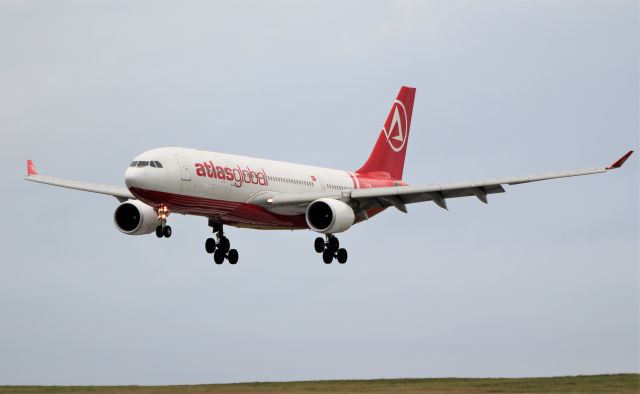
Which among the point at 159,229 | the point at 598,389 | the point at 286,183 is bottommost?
the point at 598,389

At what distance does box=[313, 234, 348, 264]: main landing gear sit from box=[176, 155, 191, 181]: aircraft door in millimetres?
9118

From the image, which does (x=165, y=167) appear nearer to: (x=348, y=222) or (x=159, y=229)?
(x=159, y=229)

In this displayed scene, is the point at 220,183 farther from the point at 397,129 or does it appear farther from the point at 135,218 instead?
the point at 397,129

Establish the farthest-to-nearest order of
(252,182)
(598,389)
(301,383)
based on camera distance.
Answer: (252,182)
(301,383)
(598,389)

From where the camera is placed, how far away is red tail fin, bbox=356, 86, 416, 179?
7519cm

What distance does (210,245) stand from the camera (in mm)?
67500

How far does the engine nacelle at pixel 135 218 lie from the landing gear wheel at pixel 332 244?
313 inches

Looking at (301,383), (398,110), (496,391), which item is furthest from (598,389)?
(398,110)

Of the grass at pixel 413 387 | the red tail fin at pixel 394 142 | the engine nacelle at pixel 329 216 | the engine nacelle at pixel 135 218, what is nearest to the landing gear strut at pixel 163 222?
the engine nacelle at pixel 135 218

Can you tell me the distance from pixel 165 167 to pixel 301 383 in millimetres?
11424

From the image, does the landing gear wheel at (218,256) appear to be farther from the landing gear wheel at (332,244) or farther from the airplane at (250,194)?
the landing gear wheel at (332,244)

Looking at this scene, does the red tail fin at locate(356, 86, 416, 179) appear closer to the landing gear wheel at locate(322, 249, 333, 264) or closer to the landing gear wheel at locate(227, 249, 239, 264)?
the landing gear wheel at locate(322, 249, 333, 264)

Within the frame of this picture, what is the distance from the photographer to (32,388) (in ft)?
175

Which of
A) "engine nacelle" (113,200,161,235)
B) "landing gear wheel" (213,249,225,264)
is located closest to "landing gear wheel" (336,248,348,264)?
"landing gear wheel" (213,249,225,264)
